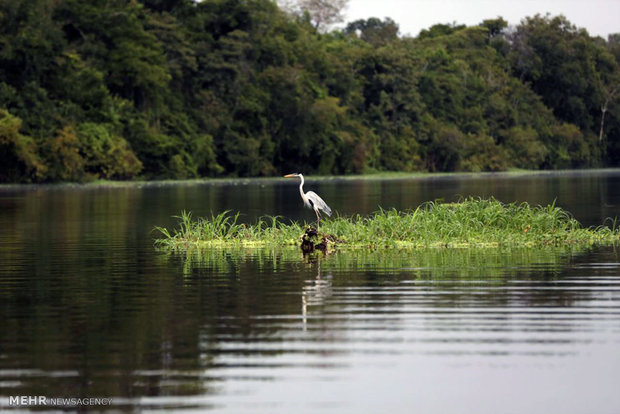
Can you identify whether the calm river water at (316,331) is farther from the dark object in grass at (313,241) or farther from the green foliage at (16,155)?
the green foliage at (16,155)

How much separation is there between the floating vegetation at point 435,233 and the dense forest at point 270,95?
40129mm

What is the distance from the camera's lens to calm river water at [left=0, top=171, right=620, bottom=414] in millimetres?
8492

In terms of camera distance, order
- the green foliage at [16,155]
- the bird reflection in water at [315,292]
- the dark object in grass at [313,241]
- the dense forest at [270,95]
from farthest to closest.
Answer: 1. the dense forest at [270,95]
2. the green foliage at [16,155]
3. the dark object in grass at [313,241]
4. the bird reflection in water at [315,292]

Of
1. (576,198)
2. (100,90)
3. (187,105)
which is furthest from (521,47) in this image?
(576,198)

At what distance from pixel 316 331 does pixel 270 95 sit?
217 feet

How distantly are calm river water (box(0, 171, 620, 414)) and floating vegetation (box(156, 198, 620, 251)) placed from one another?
0.98 m

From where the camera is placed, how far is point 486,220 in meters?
22.1

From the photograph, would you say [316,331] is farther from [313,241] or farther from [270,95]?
[270,95]

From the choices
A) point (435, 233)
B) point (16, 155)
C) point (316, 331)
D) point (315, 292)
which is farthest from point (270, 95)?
point (316, 331)

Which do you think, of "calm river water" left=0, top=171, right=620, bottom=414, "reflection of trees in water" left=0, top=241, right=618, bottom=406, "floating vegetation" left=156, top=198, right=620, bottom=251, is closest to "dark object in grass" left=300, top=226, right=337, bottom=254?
"floating vegetation" left=156, top=198, right=620, bottom=251

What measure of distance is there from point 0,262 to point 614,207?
841 inches

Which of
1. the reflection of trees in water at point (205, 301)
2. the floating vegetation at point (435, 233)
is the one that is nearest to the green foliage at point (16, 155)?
the floating vegetation at point (435, 233)

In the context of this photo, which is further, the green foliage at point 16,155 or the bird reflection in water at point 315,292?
the green foliage at point 16,155

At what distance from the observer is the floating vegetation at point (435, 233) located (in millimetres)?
20641
